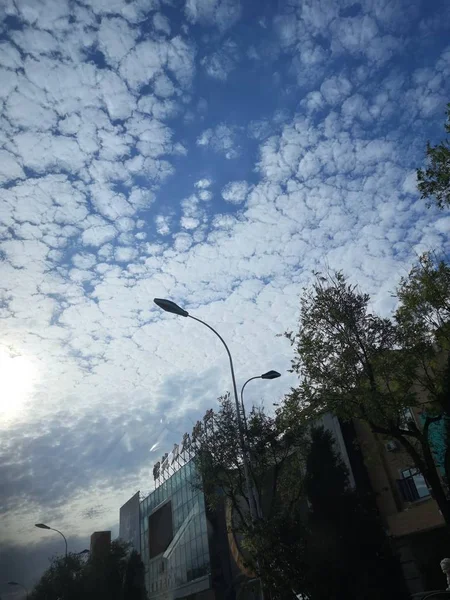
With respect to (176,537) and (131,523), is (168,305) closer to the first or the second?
(176,537)

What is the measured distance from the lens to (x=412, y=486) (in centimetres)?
2470

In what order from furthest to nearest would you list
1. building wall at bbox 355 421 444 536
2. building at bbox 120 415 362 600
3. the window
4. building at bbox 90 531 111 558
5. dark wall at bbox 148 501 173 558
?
1. building at bbox 90 531 111 558
2. dark wall at bbox 148 501 173 558
3. building at bbox 120 415 362 600
4. the window
5. building wall at bbox 355 421 444 536

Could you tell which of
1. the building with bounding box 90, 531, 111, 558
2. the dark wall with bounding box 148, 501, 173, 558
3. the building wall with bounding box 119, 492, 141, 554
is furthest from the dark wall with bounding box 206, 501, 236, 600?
the building with bounding box 90, 531, 111, 558

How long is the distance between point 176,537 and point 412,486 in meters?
30.6

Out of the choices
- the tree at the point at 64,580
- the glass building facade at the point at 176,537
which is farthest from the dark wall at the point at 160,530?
the tree at the point at 64,580

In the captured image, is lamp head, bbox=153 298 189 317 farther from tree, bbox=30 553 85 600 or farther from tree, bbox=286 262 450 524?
tree, bbox=30 553 85 600

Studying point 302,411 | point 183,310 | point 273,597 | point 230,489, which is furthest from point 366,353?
point 230,489

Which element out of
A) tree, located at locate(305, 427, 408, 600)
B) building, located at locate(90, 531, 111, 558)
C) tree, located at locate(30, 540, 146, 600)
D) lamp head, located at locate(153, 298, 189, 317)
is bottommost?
tree, located at locate(305, 427, 408, 600)

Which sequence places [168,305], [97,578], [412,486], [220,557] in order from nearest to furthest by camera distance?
[168,305] → [412,486] → [220,557] → [97,578]

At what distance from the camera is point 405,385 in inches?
662

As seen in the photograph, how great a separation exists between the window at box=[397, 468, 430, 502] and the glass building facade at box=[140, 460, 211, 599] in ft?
63.3

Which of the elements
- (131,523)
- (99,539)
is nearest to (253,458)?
(131,523)

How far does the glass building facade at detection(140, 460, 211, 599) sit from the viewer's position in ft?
135

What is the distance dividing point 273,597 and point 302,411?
710 centimetres
